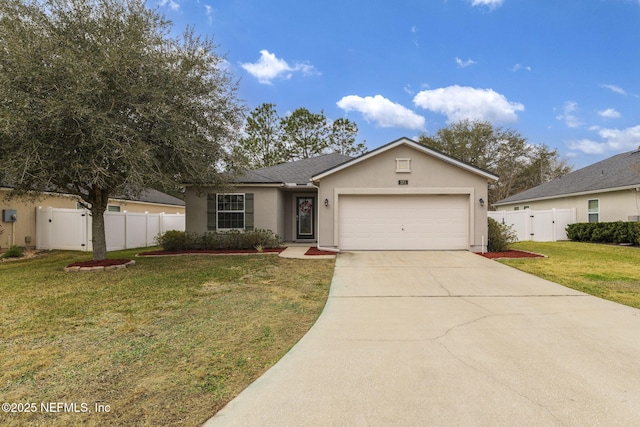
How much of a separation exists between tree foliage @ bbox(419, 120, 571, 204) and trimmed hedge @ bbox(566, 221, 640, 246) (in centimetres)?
1767

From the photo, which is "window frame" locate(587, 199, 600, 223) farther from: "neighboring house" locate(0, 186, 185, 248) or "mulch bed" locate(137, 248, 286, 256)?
"neighboring house" locate(0, 186, 185, 248)

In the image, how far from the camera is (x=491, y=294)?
20.7 feet

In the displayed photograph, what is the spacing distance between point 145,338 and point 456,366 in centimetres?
355

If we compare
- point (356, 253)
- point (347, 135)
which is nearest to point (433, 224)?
point (356, 253)

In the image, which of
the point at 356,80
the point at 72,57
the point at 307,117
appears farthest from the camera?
the point at 307,117

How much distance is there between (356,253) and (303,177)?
5.02 m

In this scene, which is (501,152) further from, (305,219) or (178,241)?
(178,241)

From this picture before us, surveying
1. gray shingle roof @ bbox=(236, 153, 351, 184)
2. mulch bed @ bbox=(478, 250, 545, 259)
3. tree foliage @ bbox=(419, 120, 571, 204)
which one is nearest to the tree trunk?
gray shingle roof @ bbox=(236, 153, 351, 184)

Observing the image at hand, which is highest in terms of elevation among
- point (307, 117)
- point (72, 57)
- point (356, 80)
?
point (307, 117)

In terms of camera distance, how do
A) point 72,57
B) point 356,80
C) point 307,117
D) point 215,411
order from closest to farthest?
1. point 215,411
2. point 72,57
3. point 356,80
4. point 307,117

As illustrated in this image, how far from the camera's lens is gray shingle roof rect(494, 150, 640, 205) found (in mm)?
15617

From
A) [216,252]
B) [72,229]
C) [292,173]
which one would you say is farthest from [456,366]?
[72,229]

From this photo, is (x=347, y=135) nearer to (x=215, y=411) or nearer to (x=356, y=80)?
(x=356, y=80)

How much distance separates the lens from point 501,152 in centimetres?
3425
